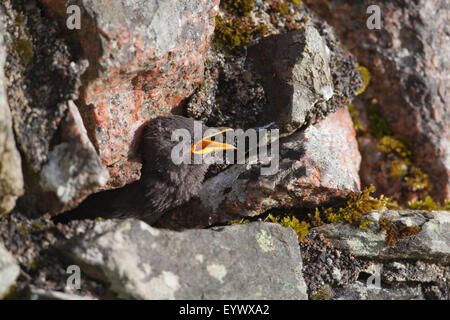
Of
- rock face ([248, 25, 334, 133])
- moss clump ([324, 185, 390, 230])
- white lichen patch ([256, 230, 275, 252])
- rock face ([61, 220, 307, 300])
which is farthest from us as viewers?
rock face ([248, 25, 334, 133])

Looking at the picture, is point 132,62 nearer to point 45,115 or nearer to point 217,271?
point 45,115

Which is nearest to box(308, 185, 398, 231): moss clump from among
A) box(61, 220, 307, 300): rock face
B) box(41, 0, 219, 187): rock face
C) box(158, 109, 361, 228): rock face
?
box(158, 109, 361, 228): rock face

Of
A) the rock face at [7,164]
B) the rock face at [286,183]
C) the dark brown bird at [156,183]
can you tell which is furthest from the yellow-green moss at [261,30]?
the rock face at [7,164]

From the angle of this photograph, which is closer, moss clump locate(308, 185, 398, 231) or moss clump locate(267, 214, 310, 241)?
moss clump locate(267, 214, 310, 241)

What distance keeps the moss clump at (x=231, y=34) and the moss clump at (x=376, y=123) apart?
2252 mm

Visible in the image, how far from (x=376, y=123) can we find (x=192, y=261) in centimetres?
402

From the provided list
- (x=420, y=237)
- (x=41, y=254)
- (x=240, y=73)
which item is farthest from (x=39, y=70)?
(x=420, y=237)

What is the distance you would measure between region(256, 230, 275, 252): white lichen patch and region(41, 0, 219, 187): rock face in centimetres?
176

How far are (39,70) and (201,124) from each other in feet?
6.35

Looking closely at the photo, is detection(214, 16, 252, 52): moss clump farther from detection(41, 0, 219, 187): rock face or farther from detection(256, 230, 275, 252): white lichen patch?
detection(256, 230, 275, 252): white lichen patch

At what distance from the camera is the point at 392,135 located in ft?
23.4

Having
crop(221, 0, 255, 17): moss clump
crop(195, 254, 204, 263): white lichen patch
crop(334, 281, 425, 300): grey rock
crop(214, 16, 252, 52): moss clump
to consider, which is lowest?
crop(334, 281, 425, 300): grey rock

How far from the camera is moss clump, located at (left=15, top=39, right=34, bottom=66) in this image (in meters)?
4.34

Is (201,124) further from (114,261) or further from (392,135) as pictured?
(392,135)
